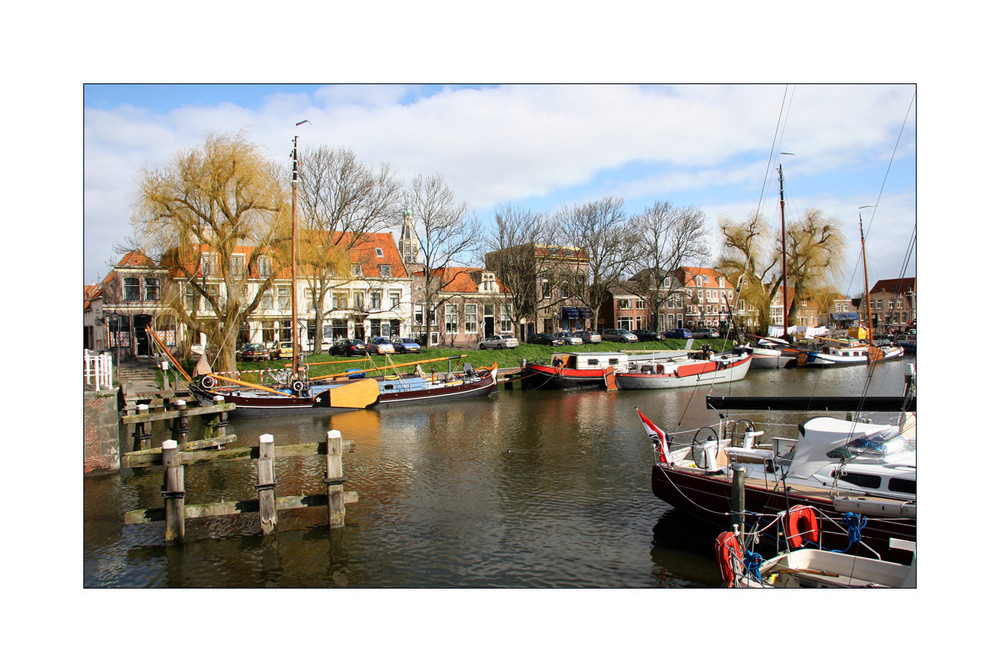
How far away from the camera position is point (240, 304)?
24312 millimetres

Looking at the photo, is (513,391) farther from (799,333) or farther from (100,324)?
(799,333)

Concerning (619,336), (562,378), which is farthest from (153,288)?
(619,336)

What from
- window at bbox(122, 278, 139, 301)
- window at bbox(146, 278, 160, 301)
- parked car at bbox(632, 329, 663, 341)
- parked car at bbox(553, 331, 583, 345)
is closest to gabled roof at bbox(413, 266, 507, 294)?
parked car at bbox(553, 331, 583, 345)

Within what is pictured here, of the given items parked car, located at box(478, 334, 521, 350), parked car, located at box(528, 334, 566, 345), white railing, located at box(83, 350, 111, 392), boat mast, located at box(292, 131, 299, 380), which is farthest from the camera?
parked car, located at box(528, 334, 566, 345)

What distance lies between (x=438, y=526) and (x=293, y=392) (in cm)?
1540

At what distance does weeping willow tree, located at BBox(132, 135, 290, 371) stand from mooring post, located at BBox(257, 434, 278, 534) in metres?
15.8

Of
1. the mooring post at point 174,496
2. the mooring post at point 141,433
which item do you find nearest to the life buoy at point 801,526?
the mooring post at point 174,496

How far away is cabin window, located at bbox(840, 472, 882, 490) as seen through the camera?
941 centimetres

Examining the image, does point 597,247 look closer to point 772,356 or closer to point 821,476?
point 772,356

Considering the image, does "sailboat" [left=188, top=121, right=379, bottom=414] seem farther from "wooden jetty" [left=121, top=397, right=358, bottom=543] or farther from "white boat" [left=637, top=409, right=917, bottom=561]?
"white boat" [left=637, top=409, right=917, bottom=561]

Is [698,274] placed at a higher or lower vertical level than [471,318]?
higher

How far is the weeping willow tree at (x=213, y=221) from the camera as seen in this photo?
2325cm

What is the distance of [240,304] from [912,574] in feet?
74.3

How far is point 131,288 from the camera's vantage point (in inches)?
1061
